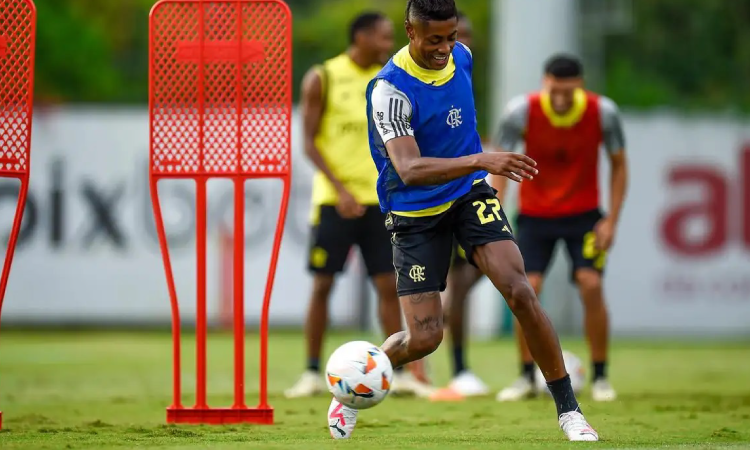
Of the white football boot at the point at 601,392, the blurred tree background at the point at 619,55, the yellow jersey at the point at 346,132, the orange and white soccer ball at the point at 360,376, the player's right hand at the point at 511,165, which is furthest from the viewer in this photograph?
the blurred tree background at the point at 619,55

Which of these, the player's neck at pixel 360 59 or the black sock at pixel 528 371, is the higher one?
the player's neck at pixel 360 59

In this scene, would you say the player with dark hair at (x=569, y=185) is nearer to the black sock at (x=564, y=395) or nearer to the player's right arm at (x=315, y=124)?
the player's right arm at (x=315, y=124)

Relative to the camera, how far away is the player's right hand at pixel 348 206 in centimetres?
968

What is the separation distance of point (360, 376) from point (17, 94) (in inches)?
103

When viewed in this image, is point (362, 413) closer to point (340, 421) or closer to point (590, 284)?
point (340, 421)

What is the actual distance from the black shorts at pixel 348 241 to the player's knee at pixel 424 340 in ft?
9.67

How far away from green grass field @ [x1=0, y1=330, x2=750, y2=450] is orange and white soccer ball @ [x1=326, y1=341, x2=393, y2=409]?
0.75 feet

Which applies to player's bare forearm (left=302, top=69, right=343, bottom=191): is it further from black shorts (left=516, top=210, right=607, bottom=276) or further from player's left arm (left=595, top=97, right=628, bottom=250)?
player's left arm (left=595, top=97, right=628, bottom=250)

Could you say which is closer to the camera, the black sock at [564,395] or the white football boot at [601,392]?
the black sock at [564,395]

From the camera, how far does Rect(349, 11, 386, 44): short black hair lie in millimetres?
9898

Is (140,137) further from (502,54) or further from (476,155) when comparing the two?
(476,155)

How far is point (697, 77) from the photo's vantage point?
32.0 meters

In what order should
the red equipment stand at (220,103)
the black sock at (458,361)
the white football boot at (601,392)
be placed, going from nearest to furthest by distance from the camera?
the red equipment stand at (220,103)
the white football boot at (601,392)
the black sock at (458,361)

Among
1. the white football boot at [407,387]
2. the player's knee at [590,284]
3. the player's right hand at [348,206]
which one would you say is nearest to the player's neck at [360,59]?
the player's right hand at [348,206]
